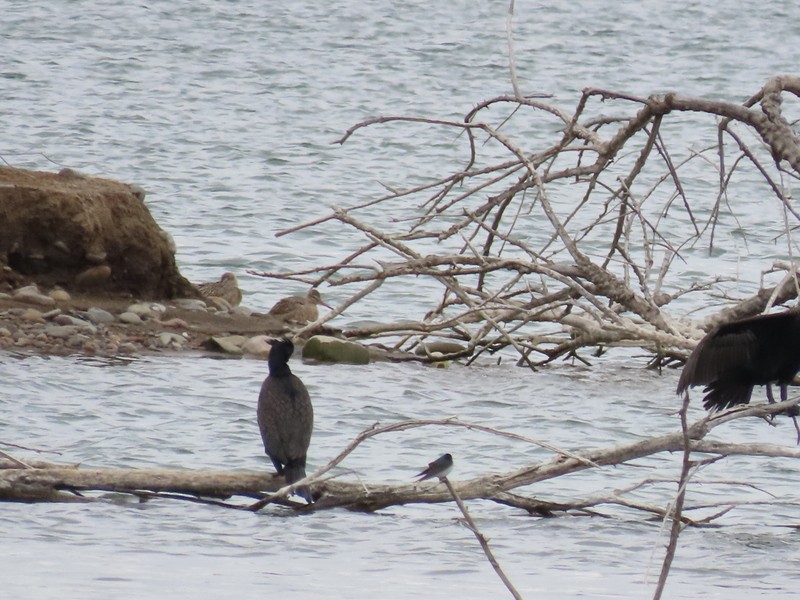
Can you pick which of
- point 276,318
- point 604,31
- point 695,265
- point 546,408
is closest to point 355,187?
point 695,265

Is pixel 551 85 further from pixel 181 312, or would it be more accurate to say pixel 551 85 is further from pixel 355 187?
pixel 181 312

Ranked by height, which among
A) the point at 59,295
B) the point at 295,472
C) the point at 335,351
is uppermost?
the point at 295,472

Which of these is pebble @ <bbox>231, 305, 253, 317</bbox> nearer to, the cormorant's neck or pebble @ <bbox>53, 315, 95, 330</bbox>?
pebble @ <bbox>53, 315, 95, 330</bbox>

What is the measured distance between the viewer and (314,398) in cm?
869

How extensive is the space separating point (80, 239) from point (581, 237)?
16.4 feet

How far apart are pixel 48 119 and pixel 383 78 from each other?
5.69 metres

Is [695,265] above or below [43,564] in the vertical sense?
below

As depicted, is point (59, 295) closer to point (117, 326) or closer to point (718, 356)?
point (117, 326)

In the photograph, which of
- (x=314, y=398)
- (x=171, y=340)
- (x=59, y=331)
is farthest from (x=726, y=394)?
A: (x=59, y=331)

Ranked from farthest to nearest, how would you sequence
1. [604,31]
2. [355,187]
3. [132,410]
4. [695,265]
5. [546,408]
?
[604,31] < [355,187] < [695,265] < [546,408] < [132,410]

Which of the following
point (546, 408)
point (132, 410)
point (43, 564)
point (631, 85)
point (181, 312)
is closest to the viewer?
point (43, 564)

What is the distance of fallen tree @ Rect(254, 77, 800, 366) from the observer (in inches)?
207

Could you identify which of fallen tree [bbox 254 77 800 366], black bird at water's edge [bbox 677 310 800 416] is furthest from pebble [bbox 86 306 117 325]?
black bird at water's edge [bbox 677 310 800 416]

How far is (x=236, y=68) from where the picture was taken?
23688 millimetres
